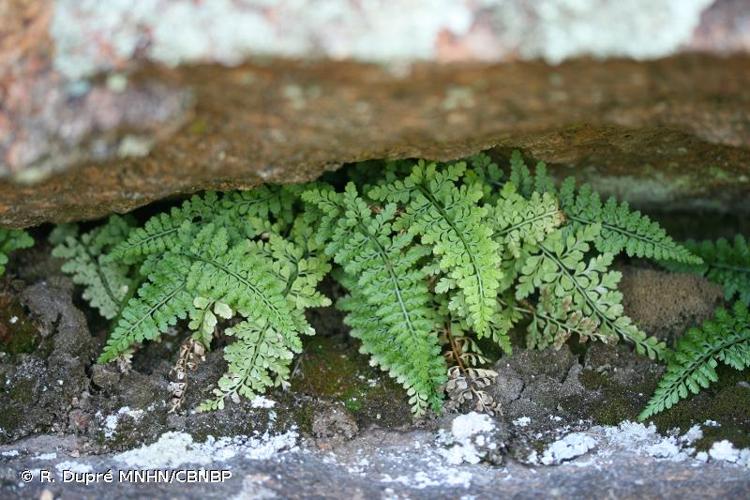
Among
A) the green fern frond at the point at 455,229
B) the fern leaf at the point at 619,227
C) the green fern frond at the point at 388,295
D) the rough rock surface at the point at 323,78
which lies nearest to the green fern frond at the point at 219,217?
the green fern frond at the point at 388,295

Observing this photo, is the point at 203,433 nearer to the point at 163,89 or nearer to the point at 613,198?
the point at 163,89

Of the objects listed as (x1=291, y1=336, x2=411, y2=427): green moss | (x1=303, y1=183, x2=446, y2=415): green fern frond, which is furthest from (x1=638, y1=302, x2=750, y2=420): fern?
(x1=291, y1=336, x2=411, y2=427): green moss

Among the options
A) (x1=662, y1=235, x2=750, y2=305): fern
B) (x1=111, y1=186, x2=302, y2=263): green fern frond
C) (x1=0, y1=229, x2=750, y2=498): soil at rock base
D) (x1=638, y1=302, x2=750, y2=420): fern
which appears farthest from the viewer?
(x1=662, y1=235, x2=750, y2=305): fern

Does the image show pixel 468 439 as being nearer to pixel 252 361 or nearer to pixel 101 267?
pixel 252 361

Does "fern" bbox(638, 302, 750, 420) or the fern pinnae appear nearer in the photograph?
"fern" bbox(638, 302, 750, 420)

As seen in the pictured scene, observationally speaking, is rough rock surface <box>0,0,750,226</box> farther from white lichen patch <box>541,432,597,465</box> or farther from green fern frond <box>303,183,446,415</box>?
white lichen patch <box>541,432,597,465</box>

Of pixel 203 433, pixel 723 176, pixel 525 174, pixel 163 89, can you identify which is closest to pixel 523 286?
pixel 525 174

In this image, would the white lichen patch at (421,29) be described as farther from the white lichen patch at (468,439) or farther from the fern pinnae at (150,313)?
the white lichen patch at (468,439)
